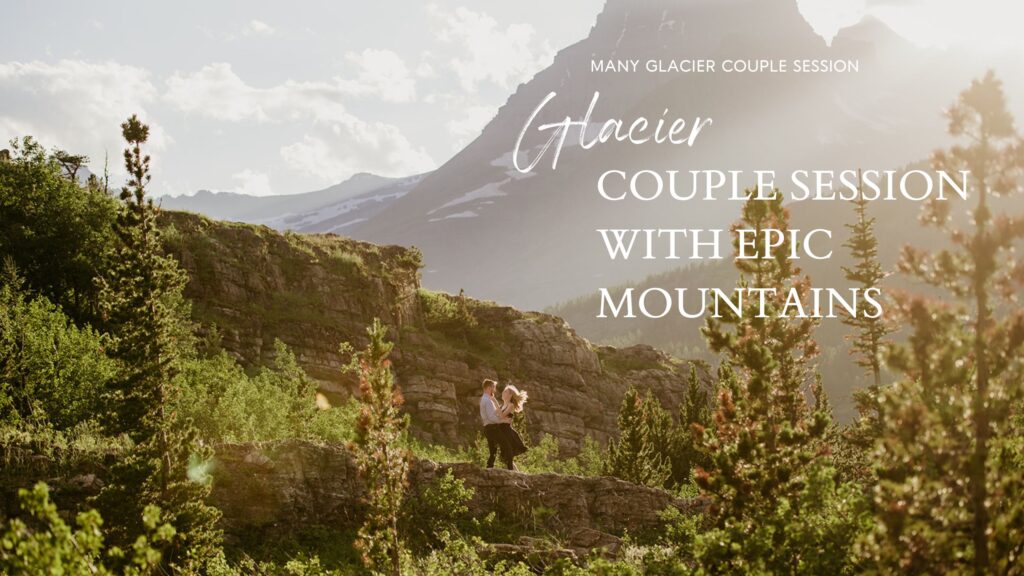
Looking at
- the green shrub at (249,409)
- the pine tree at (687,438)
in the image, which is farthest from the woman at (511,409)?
the pine tree at (687,438)

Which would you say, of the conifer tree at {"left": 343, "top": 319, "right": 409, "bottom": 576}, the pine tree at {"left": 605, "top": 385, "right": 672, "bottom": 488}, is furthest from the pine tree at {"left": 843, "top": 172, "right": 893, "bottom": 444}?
the conifer tree at {"left": 343, "top": 319, "right": 409, "bottom": 576}

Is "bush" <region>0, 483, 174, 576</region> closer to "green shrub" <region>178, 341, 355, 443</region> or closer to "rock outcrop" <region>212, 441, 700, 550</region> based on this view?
"rock outcrop" <region>212, 441, 700, 550</region>

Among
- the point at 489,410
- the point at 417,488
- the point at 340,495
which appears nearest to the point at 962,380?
the point at 489,410

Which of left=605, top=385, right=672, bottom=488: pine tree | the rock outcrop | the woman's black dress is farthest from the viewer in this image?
left=605, top=385, right=672, bottom=488: pine tree

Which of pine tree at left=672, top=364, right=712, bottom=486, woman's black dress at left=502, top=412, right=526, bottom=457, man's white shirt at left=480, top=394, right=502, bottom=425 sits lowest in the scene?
pine tree at left=672, top=364, right=712, bottom=486

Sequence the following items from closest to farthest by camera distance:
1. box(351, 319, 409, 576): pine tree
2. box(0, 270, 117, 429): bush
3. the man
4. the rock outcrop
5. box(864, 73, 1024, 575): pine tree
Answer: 1. box(864, 73, 1024, 575): pine tree
2. box(351, 319, 409, 576): pine tree
3. the rock outcrop
4. the man
5. box(0, 270, 117, 429): bush

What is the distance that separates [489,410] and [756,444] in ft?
27.1

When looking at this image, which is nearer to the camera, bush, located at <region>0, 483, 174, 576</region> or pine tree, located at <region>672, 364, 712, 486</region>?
bush, located at <region>0, 483, 174, 576</region>

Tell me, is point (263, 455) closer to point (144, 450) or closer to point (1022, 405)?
point (144, 450)

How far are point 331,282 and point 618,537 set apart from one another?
27.8 meters

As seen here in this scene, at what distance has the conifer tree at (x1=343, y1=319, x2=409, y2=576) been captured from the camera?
1573 centimetres

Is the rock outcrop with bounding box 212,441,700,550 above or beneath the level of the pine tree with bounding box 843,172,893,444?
beneath

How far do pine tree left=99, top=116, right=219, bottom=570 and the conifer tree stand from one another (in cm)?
505

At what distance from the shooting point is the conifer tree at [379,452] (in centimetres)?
1573
